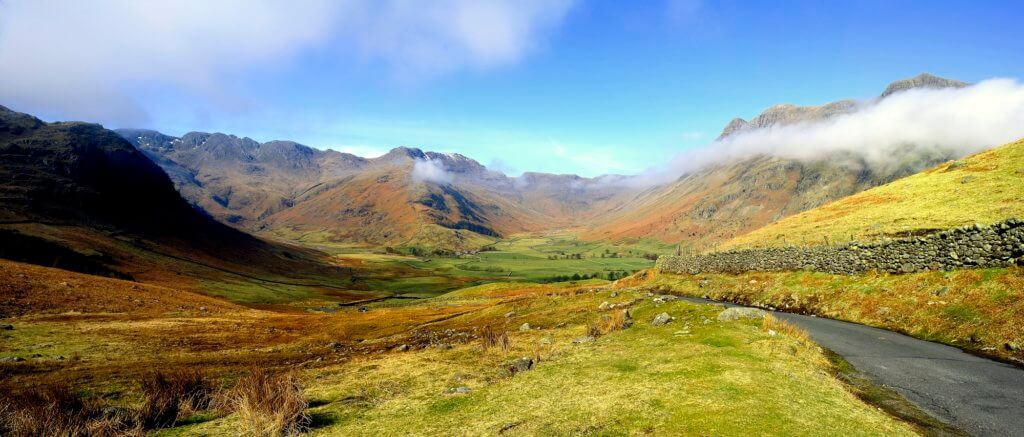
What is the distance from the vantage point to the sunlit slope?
131 ft

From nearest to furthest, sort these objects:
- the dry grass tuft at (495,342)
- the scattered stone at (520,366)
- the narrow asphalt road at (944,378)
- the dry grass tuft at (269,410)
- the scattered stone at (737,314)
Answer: the dry grass tuft at (269,410)
the narrow asphalt road at (944,378)
the scattered stone at (520,366)
the scattered stone at (737,314)
the dry grass tuft at (495,342)

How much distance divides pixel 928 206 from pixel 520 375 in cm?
5350

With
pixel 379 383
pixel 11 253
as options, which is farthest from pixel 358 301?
pixel 379 383

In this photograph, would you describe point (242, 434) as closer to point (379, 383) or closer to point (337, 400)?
point (337, 400)

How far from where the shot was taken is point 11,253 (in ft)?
283

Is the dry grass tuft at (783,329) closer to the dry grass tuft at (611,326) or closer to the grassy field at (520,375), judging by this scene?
the grassy field at (520,375)

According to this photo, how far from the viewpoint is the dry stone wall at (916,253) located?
2491 centimetres

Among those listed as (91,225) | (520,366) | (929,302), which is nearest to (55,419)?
(520,366)

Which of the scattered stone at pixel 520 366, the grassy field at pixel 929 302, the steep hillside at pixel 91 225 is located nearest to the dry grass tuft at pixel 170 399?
the scattered stone at pixel 520 366

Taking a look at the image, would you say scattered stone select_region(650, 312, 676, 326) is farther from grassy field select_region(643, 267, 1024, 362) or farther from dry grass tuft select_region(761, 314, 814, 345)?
grassy field select_region(643, 267, 1024, 362)

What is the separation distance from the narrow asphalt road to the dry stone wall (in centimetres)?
782

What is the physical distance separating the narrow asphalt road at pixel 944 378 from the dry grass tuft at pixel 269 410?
1800 centimetres

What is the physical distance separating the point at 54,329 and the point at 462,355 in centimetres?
3753

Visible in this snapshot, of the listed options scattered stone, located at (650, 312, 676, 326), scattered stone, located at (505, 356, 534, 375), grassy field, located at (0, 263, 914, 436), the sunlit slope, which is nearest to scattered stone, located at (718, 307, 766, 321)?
grassy field, located at (0, 263, 914, 436)
